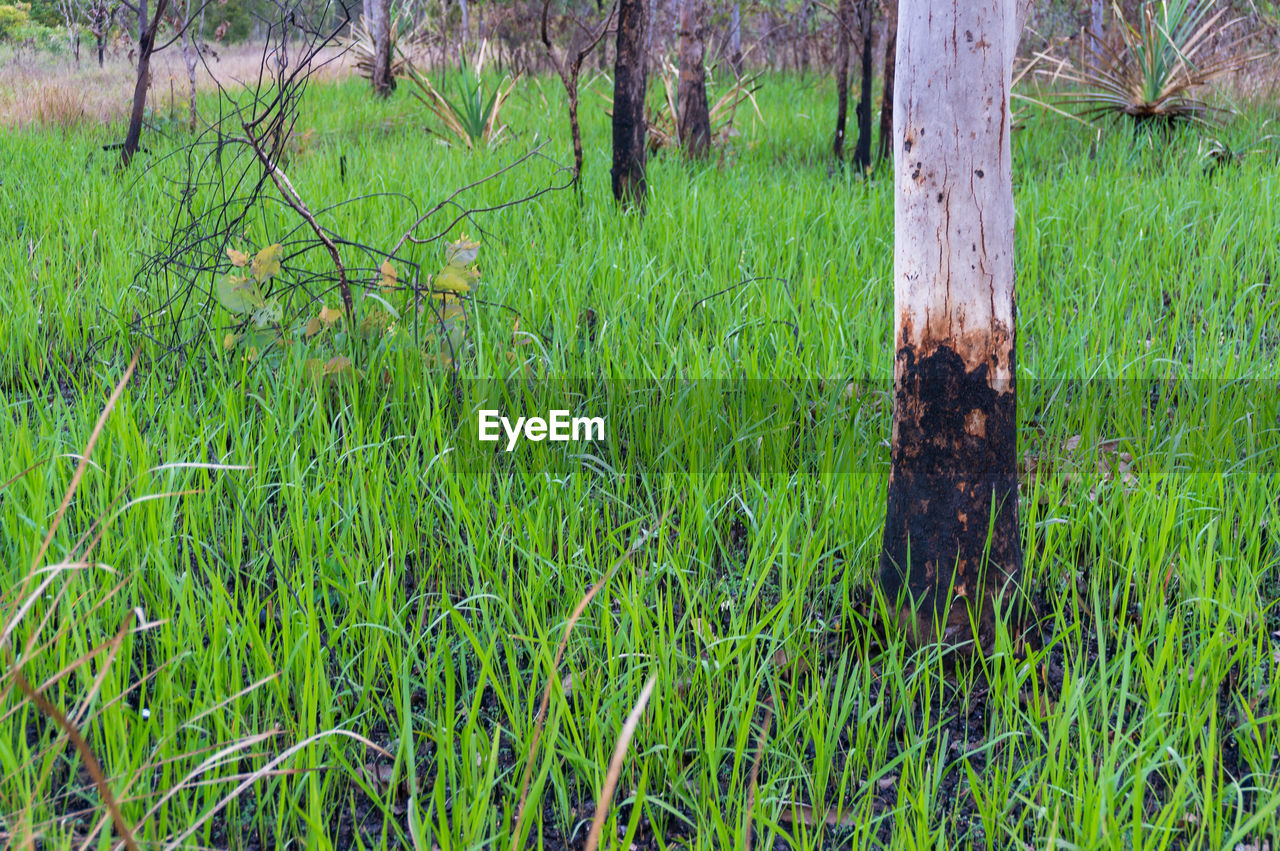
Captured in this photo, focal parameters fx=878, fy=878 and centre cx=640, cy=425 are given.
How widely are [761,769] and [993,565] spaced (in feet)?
2.23

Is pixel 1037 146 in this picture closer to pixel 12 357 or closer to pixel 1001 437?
pixel 1001 437

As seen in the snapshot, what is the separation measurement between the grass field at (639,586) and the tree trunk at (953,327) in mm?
150

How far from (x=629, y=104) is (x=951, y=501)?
3.33 metres

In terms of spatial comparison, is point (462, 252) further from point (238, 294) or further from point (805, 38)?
point (805, 38)

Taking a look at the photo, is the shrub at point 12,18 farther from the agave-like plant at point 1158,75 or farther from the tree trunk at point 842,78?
the agave-like plant at point 1158,75

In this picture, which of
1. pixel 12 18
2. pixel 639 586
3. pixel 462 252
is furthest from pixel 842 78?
pixel 12 18

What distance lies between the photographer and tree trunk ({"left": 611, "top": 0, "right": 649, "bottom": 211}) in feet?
14.3

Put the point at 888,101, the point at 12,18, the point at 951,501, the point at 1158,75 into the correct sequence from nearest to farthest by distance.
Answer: the point at 951,501
the point at 888,101
the point at 1158,75
the point at 12,18

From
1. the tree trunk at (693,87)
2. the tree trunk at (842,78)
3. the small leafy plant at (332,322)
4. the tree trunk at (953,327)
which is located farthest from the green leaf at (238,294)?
the tree trunk at (842,78)

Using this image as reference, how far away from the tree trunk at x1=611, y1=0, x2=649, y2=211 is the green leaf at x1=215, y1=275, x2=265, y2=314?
7.28 ft

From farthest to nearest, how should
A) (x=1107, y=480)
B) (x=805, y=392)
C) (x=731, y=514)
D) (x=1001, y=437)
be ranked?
(x=805, y=392), (x=1107, y=480), (x=731, y=514), (x=1001, y=437)

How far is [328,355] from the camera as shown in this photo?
286cm

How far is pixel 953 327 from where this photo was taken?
5.66ft

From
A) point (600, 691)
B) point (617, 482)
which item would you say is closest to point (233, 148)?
point (617, 482)
